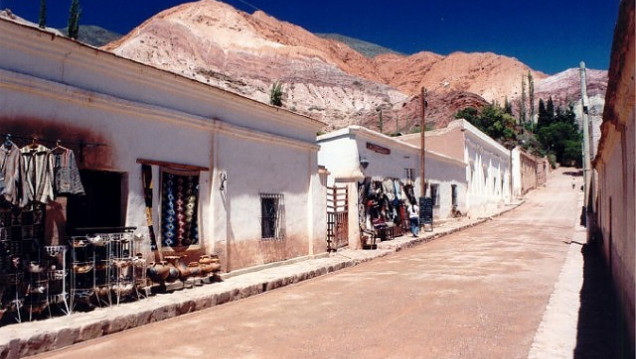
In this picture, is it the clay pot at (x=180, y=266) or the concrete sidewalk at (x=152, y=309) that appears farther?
the clay pot at (x=180, y=266)

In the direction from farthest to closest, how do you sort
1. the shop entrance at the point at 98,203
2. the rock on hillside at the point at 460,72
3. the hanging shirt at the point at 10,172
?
the rock on hillside at the point at 460,72 < the shop entrance at the point at 98,203 < the hanging shirt at the point at 10,172

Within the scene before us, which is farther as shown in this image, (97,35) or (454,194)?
(97,35)

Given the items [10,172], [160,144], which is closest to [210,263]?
[160,144]

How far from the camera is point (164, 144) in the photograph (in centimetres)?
930

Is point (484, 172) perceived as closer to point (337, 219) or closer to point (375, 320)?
point (337, 219)

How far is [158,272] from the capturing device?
8.57 meters

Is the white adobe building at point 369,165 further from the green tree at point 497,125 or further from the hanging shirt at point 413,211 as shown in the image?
the green tree at point 497,125

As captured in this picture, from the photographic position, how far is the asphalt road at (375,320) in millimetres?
5715

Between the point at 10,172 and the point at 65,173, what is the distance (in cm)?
76

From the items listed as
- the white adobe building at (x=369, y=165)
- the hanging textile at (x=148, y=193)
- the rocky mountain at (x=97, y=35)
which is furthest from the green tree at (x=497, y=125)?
the rocky mountain at (x=97, y=35)

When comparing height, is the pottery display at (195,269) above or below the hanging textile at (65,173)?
below

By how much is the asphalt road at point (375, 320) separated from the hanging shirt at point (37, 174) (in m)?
2.09

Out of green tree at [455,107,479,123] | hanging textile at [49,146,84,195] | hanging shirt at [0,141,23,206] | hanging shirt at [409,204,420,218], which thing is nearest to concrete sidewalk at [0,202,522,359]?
hanging shirt at [0,141,23,206]

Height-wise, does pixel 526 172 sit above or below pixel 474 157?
below
